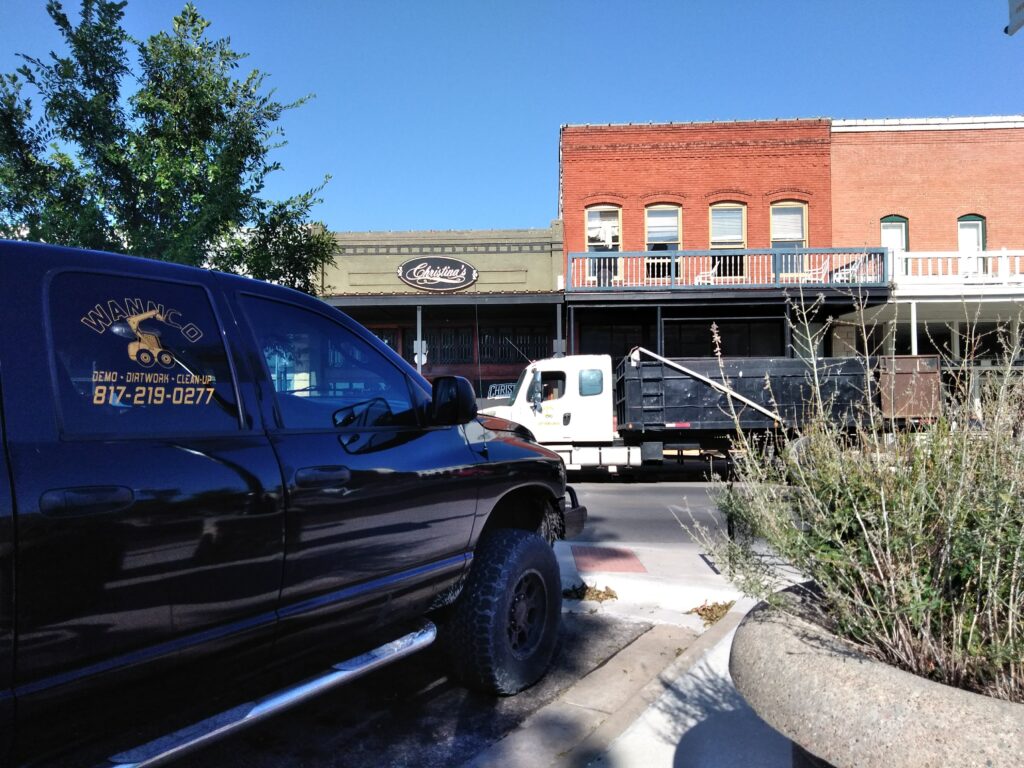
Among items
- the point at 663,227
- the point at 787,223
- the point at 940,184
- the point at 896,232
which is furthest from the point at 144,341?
the point at 940,184

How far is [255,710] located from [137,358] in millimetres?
1147

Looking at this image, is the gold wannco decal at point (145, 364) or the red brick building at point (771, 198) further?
the red brick building at point (771, 198)

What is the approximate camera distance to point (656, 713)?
3.28 m

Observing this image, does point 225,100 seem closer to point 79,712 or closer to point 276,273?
point 276,273

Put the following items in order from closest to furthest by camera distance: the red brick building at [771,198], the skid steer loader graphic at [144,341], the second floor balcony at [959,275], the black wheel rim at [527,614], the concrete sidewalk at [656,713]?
1. the skid steer loader graphic at [144,341]
2. the concrete sidewalk at [656,713]
3. the black wheel rim at [527,614]
4. the second floor balcony at [959,275]
5. the red brick building at [771,198]

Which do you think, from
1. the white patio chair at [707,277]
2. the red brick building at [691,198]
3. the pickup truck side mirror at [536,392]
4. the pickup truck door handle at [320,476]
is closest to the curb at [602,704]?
the pickup truck door handle at [320,476]

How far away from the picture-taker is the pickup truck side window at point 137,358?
1.92 meters

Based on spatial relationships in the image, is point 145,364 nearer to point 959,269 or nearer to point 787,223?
point 959,269

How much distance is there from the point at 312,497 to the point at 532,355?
17.9m

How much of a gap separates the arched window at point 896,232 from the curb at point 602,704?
58.3 feet

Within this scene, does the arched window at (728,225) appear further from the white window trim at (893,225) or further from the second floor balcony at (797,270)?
the white window trim at (893,225)

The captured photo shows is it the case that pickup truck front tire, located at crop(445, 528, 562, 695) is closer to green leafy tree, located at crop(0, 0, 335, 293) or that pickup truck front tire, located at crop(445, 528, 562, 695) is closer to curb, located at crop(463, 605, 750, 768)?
curb, located at crop(463, 605, 750, 768)

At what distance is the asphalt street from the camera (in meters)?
3.09

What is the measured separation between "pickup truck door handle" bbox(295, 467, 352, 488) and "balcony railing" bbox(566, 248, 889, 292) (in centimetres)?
1491
